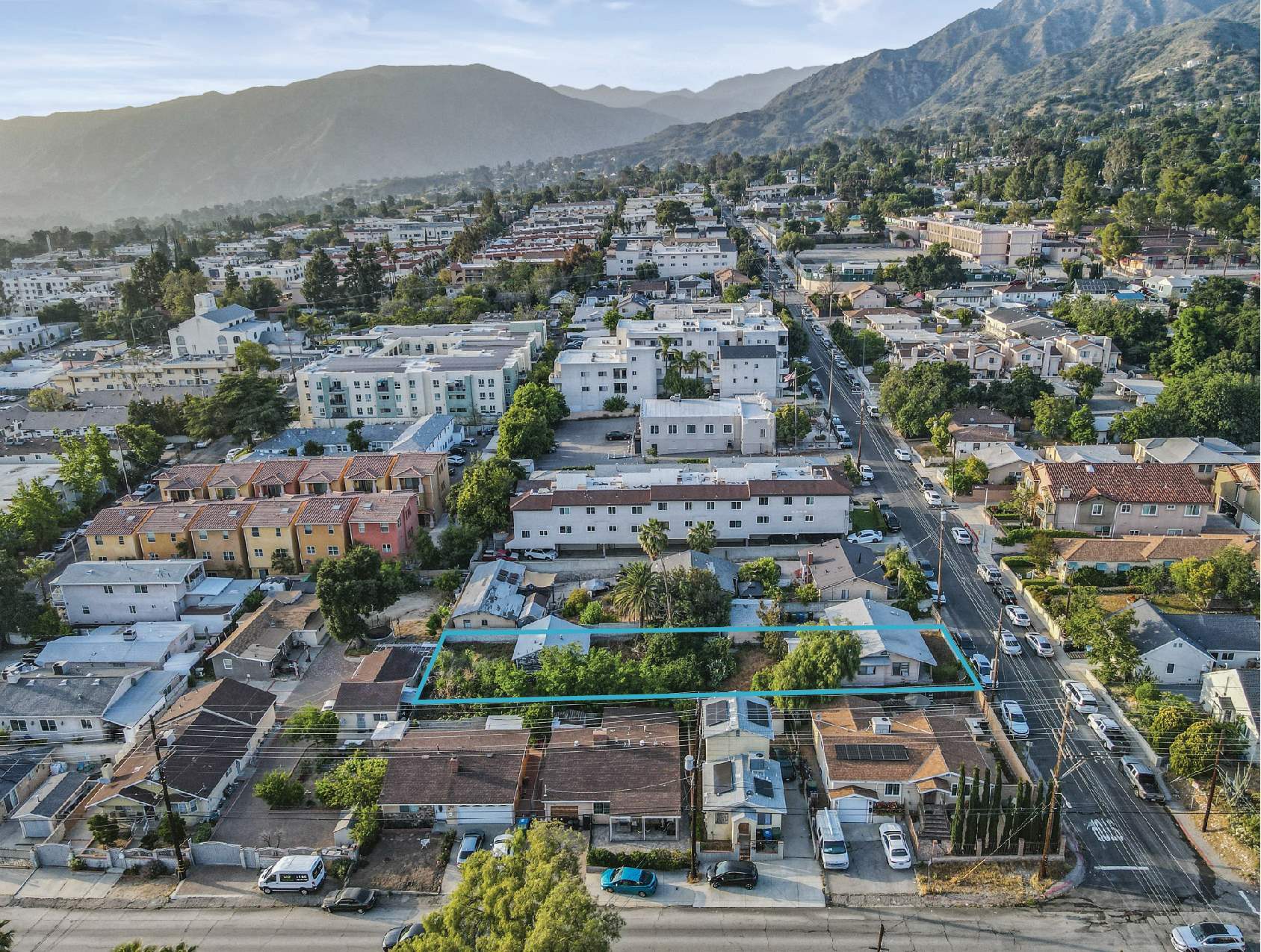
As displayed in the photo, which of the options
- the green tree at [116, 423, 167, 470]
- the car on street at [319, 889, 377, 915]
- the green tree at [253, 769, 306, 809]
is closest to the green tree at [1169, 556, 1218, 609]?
the car on street at [319, 889, 377, 915]

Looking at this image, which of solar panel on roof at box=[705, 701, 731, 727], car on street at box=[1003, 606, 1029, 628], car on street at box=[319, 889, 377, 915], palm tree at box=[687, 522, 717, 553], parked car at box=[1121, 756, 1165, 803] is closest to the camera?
car on street at box=[319, 889, 377, 915]

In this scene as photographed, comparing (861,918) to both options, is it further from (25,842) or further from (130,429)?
(130,429)

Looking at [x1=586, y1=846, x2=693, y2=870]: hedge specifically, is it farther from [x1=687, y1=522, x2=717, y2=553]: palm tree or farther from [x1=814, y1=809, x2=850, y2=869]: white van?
[x1=687, y1=522, x2=717, y2=553]: palm tree

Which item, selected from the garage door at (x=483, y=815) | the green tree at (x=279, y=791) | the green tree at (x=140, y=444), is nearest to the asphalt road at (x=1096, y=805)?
the garage door at (x=483, y=815)

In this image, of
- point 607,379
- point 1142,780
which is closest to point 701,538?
point 1142,780

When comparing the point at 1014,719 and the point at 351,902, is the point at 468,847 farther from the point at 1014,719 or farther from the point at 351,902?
the point at 1014,719

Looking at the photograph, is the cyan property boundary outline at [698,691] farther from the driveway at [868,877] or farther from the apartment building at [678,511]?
the apartment building at [678,511]
